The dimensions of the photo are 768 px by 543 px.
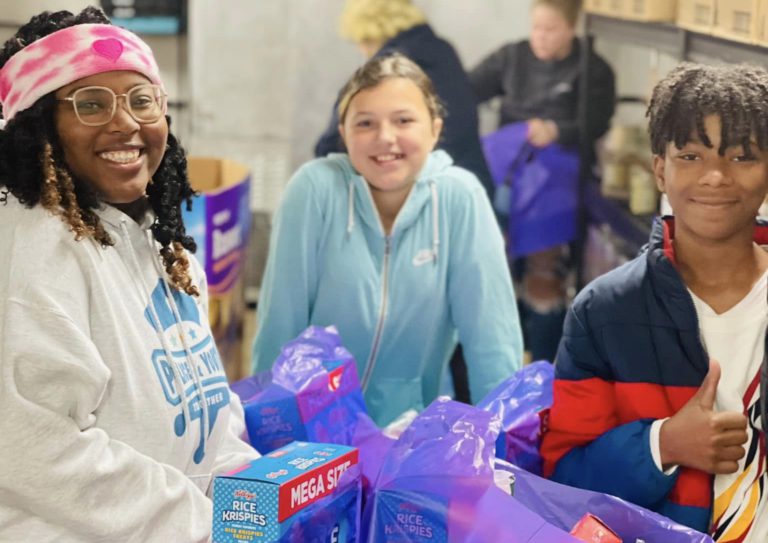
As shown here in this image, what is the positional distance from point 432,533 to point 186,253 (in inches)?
28.8

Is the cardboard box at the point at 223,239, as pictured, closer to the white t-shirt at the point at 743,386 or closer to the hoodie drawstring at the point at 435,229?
the hoodie drawstring at the point at 435,229

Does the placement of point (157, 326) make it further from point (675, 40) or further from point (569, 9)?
point (569, 9)

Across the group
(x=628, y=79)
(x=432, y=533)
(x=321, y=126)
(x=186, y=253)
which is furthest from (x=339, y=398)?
(x=321, y=126)

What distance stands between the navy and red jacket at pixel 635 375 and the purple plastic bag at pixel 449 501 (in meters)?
0.28

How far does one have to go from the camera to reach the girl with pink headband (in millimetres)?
1814

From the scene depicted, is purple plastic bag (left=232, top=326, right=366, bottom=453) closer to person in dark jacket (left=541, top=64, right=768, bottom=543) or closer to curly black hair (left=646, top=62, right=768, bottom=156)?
person in dark jacket (left=541, top=64, right=768, bottom=543)

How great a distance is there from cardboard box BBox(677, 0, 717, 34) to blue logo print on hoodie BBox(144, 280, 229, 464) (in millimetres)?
1623

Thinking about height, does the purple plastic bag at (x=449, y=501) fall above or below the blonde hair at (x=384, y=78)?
below

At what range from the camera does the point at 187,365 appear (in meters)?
2.04

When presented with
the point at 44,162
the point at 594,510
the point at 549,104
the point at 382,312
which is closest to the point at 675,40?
the point at 382,312

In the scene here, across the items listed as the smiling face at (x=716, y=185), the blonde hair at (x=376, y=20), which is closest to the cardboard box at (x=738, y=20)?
the smiling face at (x=716, y=185)

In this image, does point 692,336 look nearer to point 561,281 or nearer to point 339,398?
point 339,398

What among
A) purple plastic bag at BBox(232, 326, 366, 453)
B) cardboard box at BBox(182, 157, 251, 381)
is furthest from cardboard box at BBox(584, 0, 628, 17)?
purple plastic bag at BBox(232, 326, 366, 453)

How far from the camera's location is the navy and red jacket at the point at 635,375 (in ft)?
6.78
